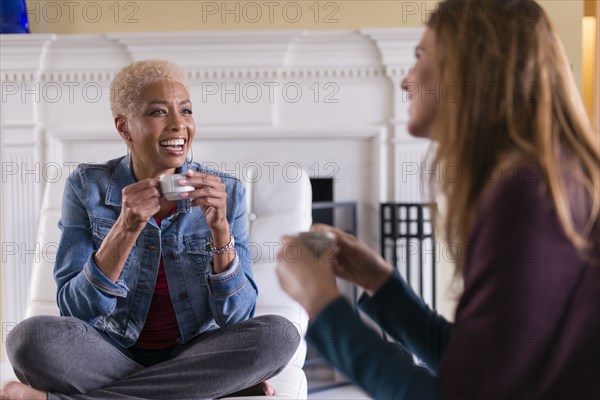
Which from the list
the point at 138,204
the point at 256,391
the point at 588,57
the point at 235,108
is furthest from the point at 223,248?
the point at 588,57

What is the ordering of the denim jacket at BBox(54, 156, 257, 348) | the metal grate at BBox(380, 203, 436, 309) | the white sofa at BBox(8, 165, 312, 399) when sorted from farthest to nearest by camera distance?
the metal grate at BBox(380, 203, 436, 309) → the white sofa at BBox(8, 165, 312, 399) → the denim jacket at BBox(54, 156, 257, 348)

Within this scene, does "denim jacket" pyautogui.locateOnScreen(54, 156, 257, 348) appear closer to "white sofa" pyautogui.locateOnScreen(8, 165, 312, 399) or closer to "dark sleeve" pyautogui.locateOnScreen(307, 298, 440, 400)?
"white sofa" pyautogui.locateOnScreen(8, 165, 312, 399)

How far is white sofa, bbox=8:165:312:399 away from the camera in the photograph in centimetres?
223

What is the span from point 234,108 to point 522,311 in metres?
2.43

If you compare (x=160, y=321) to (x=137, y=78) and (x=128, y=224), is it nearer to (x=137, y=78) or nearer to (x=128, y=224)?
(x=128, y=224)

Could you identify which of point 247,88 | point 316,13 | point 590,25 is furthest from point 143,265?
point 590,25

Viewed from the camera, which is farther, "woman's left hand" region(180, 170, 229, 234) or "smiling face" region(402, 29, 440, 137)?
"woman's left hand" region(180, 170, 229, 234)

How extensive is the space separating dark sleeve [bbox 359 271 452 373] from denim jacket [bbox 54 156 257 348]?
0.67m

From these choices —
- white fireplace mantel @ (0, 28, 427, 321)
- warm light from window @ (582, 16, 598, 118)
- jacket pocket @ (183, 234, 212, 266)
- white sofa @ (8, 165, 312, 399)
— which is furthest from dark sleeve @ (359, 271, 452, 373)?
warm light from window @ (582, 16, 598, 118)

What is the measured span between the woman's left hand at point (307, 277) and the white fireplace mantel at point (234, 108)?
2042mm

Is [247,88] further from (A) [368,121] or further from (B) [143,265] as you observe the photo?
(B) [143,265]

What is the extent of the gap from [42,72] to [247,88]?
2.69 feet

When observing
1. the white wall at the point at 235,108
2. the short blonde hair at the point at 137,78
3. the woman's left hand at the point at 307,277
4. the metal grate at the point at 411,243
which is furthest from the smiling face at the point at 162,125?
the metal grate at the point at 411,243

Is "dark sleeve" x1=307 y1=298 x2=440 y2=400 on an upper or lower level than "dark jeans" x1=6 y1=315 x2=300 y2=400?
upper
